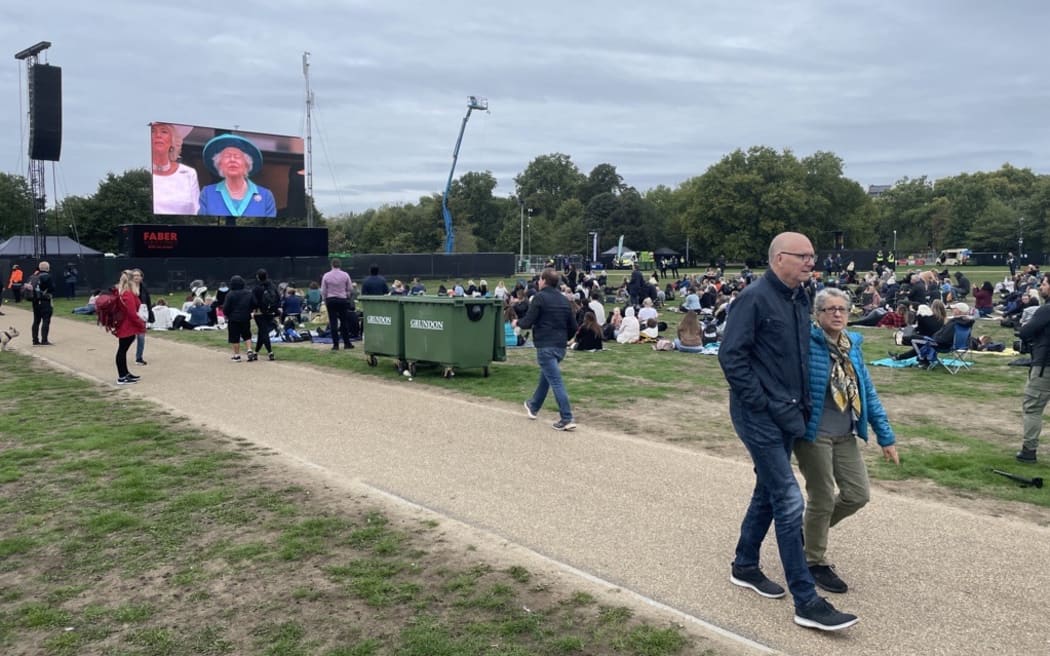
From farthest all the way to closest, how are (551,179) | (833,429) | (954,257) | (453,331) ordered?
(551,179)
(954,257)
(453,331)
(833,429)

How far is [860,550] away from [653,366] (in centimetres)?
935

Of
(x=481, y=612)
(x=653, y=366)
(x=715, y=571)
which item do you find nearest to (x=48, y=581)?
(x=481, y=612)

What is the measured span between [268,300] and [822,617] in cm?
1265

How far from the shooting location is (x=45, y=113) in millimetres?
33375

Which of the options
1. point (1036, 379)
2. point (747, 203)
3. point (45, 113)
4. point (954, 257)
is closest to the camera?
point (1036, 379)

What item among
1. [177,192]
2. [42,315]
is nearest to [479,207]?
[177,192]

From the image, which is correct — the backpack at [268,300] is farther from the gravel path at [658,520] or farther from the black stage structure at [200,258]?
the black stage structure at [200,258]

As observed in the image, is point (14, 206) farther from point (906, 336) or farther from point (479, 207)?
point (906, 336)

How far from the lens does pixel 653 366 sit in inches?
571

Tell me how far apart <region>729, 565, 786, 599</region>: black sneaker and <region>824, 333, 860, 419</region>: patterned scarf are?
1.07m

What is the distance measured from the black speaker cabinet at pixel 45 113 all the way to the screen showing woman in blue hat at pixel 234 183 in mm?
6780

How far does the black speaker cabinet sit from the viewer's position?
1293 inches

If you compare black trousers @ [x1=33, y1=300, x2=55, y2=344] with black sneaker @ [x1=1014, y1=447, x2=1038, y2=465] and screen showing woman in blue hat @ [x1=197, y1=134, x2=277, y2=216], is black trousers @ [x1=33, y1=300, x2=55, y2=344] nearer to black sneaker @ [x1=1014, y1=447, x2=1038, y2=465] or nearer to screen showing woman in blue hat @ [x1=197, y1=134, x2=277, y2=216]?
black sneaker @ [x1=1014, y1=447, x2=1038, y2=465]

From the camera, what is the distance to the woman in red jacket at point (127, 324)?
12.3 m
